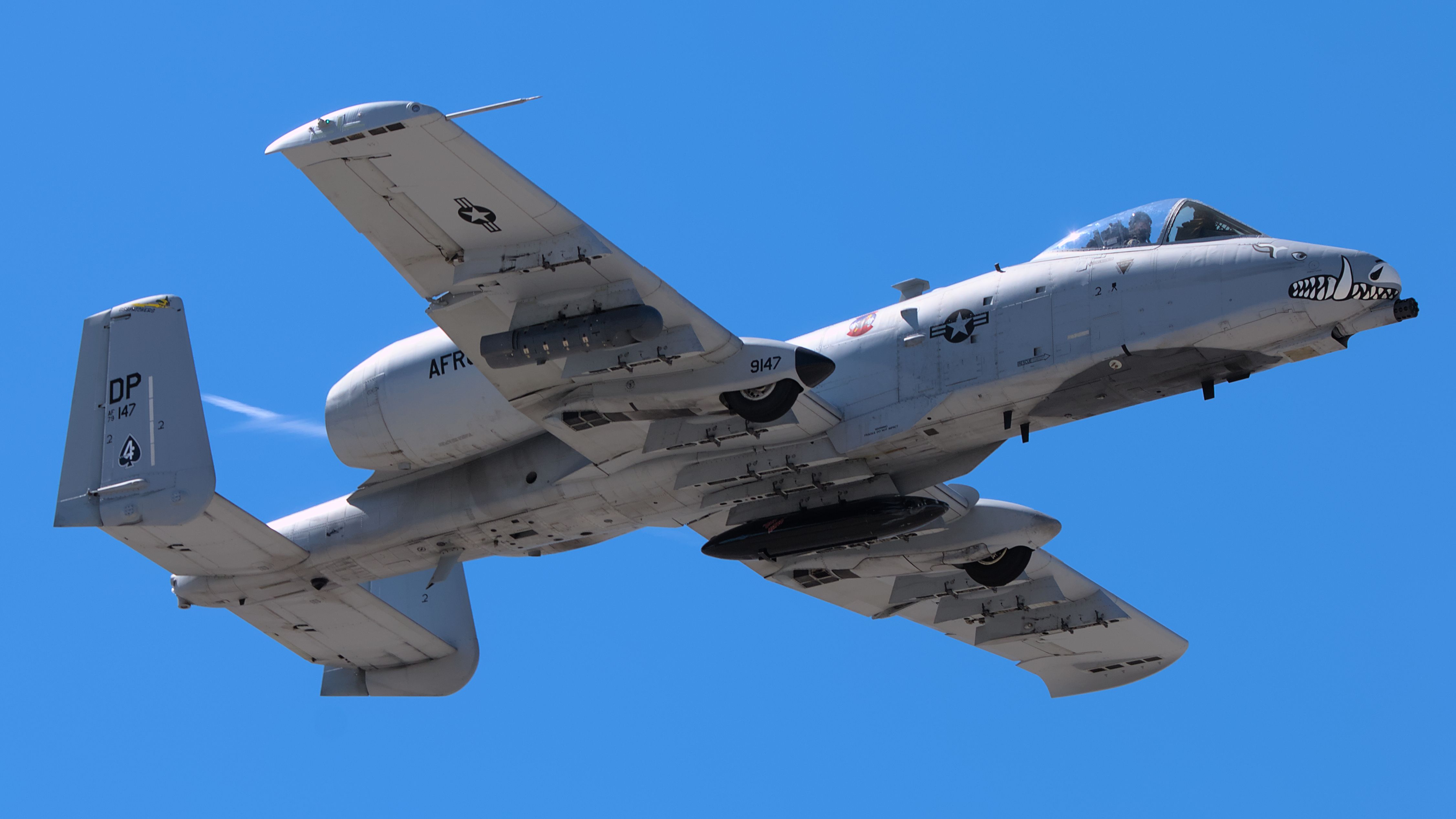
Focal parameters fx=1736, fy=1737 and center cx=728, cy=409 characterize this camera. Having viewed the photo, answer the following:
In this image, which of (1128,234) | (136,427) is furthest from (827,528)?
(136,427)

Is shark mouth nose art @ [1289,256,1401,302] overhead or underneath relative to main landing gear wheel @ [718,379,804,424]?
overhead

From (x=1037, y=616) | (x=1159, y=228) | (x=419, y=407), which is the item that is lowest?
(x=1037, y=616)

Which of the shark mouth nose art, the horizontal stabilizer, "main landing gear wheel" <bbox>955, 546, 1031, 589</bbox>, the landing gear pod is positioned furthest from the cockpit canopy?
the horizontal stabilizer

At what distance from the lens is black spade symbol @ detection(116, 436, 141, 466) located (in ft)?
73.4

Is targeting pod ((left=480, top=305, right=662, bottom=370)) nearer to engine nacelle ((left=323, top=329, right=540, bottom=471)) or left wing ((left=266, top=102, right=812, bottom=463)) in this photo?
left wing ((left=266, top=102, right=812, bottom=463))

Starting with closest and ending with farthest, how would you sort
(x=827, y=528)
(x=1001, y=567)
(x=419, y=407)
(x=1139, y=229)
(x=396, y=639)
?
(x=1139, y=229) → (x=419, y=407) → (x=827, y=528) → (x=1001, y=567) → (x=396, y=639)

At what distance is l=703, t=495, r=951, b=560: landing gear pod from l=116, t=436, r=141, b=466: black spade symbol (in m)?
7.49

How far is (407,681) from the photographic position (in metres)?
27.0

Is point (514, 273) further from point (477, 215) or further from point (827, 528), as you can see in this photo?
point (827, 528)

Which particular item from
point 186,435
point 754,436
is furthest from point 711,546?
point 186,435

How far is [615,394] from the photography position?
20.6 meters

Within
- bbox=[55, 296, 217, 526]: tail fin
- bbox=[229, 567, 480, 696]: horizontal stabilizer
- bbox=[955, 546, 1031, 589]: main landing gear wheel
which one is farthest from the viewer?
bbox=[229, 567, 480, 696]: horizontal stabilizer

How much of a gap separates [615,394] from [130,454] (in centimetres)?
666

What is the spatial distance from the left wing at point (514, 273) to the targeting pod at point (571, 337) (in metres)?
0.02
